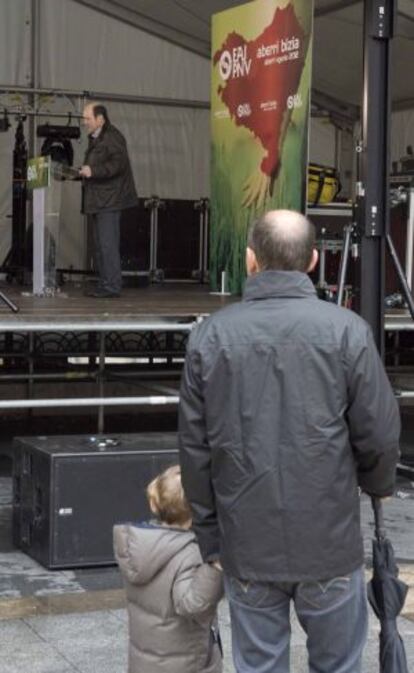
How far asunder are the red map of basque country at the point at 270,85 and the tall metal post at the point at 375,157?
9.45 ft

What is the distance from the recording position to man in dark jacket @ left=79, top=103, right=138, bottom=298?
36.5 feet

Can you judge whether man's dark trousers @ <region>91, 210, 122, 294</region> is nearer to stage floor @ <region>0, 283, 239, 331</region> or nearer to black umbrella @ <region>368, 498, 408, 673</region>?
stage floor @ <region>0, 283, 239, 331</region>

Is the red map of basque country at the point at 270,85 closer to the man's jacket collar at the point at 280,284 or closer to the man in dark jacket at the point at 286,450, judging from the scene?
the man's jacket collar at the point at 280,284

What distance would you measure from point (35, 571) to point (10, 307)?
2.73 metres

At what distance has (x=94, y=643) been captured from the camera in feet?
16.6

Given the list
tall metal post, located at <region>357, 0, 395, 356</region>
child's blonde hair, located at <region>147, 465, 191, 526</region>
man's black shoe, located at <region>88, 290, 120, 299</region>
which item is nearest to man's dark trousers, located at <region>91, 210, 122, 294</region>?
man's black shoe, located at <region>88, 290, 120, 299</region>

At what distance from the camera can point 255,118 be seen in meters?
11.2

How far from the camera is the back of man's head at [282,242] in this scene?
3.47 metres

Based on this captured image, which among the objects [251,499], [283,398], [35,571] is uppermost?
[283,398]

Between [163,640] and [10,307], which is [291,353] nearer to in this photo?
[163,640]

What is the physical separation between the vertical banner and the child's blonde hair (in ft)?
22.0

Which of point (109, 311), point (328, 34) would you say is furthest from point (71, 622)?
point (328, 34)

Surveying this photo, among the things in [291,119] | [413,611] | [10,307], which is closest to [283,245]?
[413,611]

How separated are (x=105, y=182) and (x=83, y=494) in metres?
5.36
